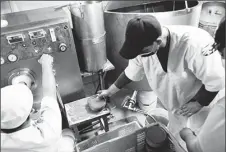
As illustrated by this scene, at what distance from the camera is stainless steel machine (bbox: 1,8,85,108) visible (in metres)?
1.54

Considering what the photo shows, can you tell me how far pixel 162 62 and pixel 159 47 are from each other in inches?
5.5

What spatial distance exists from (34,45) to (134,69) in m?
0.87

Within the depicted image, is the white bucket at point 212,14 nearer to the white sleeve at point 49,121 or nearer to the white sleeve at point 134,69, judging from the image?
the white sleeve at point 134,69

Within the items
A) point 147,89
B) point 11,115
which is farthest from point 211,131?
point 147,89

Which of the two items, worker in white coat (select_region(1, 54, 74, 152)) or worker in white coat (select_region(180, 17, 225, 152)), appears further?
worker in white coat (select_region(1, 54, 74, 152))

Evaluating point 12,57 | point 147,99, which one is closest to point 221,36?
point 12,57

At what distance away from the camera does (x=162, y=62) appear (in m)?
1.47

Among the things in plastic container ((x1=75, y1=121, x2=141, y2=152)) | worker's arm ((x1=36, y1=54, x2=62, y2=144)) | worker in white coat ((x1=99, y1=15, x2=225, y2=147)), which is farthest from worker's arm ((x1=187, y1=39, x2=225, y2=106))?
worker's arm ((x1=36, y1=54, x2=62, y2=144))

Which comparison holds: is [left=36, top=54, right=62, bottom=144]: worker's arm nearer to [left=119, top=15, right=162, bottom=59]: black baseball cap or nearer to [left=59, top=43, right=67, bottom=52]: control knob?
[left=59, top=43, right=67, bottom=52]: control knob

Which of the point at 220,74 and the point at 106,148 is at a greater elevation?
the point at 220,74

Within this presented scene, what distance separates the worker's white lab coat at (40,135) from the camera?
1.04 meters

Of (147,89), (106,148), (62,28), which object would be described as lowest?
(147,89)

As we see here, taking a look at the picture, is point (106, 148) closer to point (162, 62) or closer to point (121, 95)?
point (162, 62)

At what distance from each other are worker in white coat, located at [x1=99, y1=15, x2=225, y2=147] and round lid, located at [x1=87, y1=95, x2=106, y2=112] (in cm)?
35
